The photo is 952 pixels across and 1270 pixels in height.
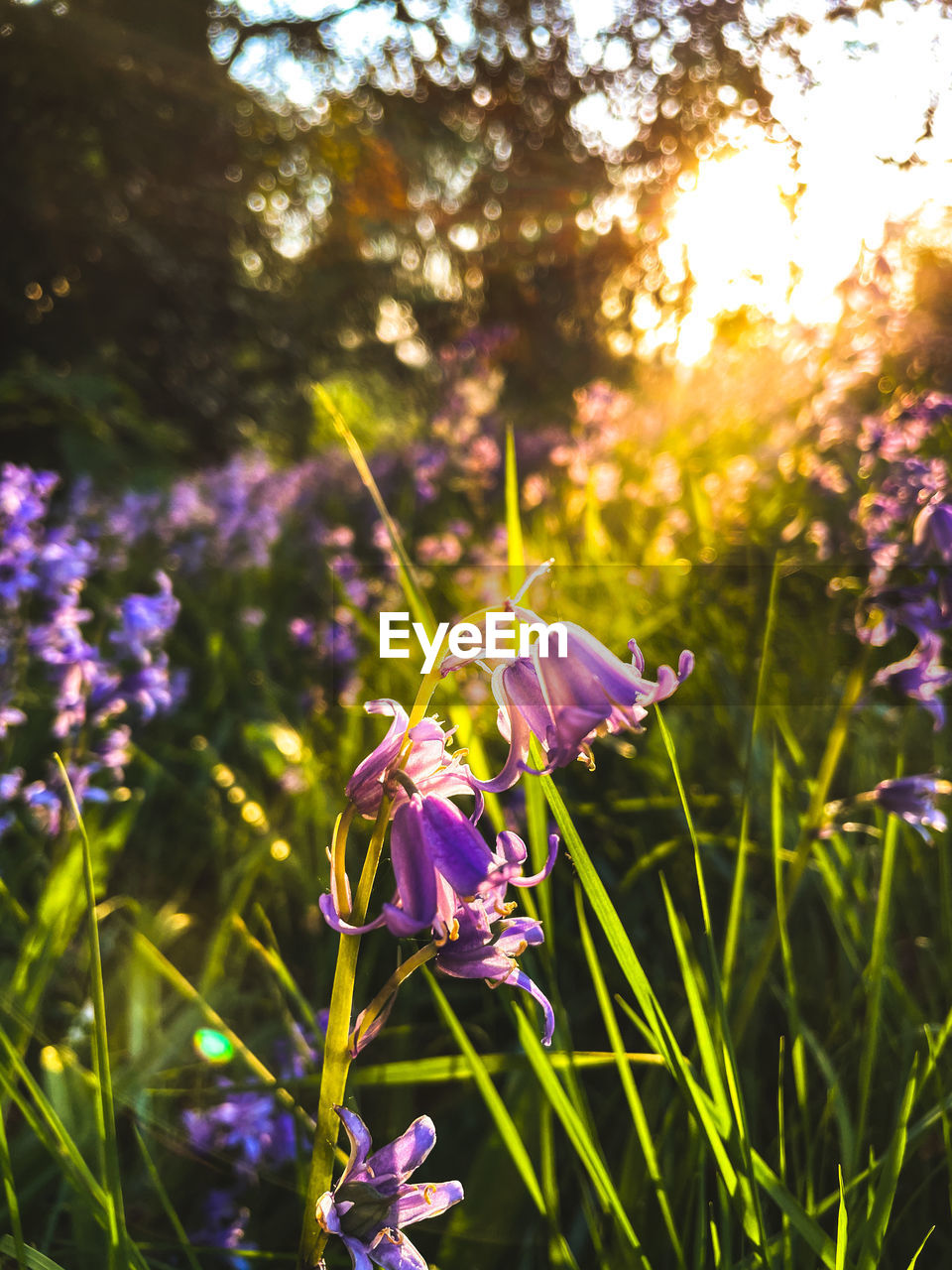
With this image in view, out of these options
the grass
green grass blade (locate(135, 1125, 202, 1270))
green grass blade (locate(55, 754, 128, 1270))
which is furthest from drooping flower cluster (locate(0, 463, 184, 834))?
green grass blade (locate(55, 754, 128, 1270))

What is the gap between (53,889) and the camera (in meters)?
1.56

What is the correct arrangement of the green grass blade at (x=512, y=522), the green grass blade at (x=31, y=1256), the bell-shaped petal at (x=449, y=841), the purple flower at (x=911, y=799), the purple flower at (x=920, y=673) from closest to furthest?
the bell-shaped petal at (x=449, y=841) → the green grass blade at (x=31, y=1256) → the green grass blade at (x=512, y=522) → the purple flower at (x=911, y=799) → the purple flower at (x=920, y=673)

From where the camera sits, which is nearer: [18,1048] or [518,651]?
[518,651]

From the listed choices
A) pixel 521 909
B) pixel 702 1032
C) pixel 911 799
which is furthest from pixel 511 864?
pixel 521 909

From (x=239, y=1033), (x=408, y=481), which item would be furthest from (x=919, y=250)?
(x=239, y=1033)

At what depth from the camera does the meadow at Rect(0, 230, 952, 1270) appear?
0.68m

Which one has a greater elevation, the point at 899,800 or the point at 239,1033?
the point at 899,800

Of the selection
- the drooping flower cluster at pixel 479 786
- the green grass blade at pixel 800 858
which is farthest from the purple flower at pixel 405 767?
the green grass blade at pixel 800 858

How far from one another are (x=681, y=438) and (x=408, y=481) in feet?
6.59

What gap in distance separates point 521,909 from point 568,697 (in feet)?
3.94

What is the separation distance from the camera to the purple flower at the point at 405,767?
63 centimetres

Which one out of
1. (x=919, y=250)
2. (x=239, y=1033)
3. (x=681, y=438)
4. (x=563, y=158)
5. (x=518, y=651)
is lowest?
(x=239, y=1033)

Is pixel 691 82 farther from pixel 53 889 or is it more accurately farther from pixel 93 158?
pixel 93 158

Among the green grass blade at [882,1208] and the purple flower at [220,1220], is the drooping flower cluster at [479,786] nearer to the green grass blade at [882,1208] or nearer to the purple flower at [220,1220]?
the green grass blade at [882,1208]
